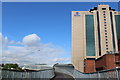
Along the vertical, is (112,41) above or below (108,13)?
below

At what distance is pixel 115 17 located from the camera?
130 m

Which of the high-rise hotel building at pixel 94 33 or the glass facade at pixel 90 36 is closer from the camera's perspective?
the high-rise hotel building at pixel 94 33

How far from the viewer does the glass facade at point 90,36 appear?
400ft

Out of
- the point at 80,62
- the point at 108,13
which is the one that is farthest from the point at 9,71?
the point at 108,13

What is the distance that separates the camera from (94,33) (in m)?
125

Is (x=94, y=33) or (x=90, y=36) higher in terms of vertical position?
(x=94, y=33)

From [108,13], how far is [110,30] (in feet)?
42.9

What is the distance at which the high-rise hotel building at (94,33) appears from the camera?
398ft

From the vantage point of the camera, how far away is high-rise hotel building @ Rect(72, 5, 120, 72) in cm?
12119

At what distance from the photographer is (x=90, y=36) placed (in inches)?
4936

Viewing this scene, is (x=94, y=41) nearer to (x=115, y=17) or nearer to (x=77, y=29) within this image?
(x=77, y=29)

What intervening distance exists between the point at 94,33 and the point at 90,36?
12.3ft

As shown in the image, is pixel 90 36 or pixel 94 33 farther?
pixel 90 36

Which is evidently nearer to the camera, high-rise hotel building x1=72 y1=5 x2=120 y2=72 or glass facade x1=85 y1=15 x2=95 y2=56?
high-rise hotel building x1=72 y1=5 x2=120 y2=72
